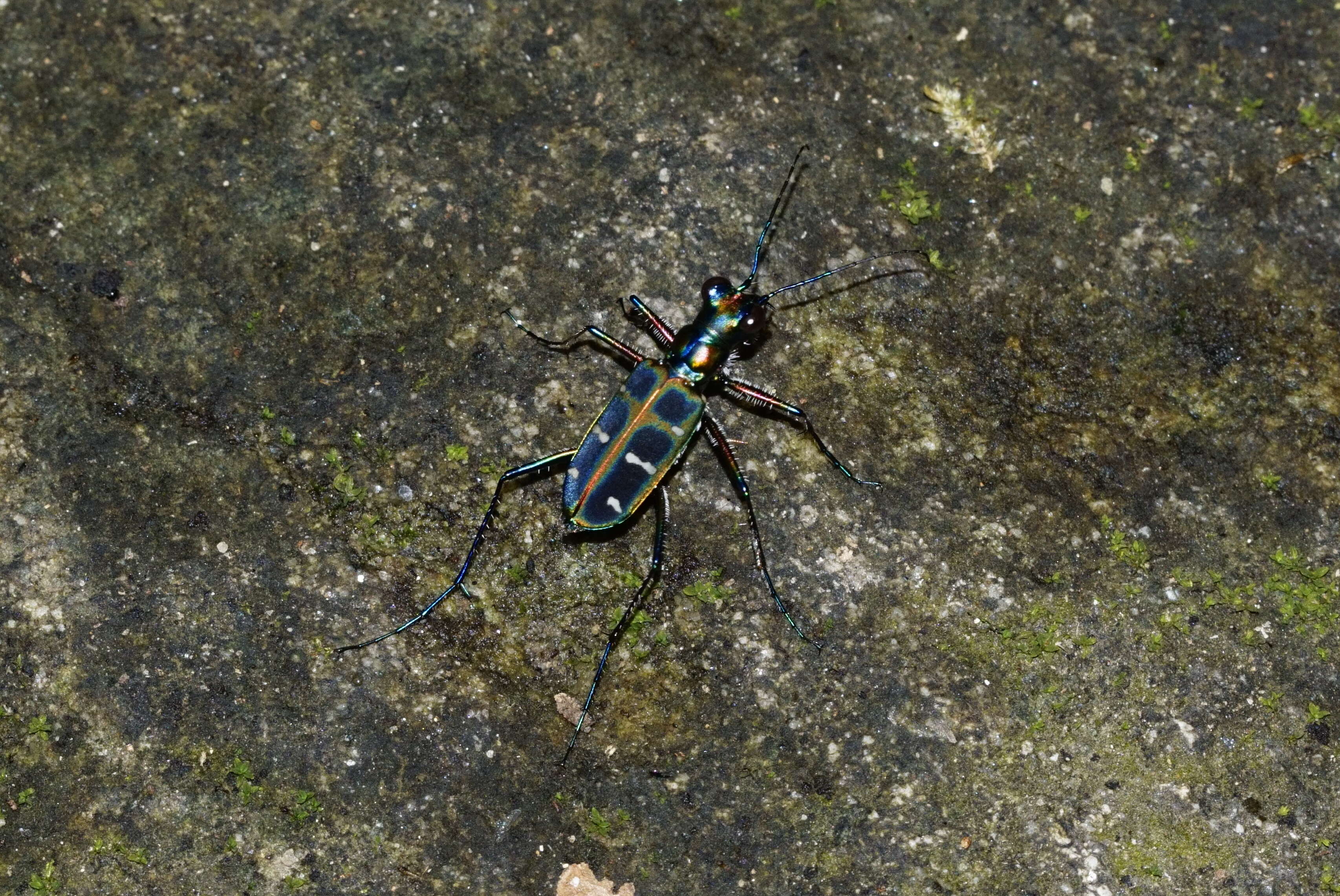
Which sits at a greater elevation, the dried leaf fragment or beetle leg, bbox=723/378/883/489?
the dried leaf fragment

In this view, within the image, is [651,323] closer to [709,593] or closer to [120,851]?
[709,593]

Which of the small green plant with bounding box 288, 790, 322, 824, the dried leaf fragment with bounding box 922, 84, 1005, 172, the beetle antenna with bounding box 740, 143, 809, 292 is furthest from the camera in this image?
the dried leaf fragment with bounding box 922, 84, 1005, 172

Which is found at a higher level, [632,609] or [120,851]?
[632,609]

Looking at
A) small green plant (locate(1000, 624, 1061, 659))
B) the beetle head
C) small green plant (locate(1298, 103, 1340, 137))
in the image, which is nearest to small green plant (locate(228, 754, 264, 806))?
the beetle head

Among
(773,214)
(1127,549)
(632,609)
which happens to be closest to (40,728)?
(632,609)

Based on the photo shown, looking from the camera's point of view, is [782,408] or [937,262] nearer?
[782,408]

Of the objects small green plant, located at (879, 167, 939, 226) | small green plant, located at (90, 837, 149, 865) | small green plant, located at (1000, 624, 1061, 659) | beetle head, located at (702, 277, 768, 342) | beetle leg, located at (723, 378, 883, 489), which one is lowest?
small green plant, located at (90, 837, 149, 865)

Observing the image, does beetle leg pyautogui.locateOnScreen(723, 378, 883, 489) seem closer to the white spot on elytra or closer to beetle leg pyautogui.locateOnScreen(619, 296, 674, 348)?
beetle leg pyautogui.locateOnScreen(619, 296, 674, 348)
